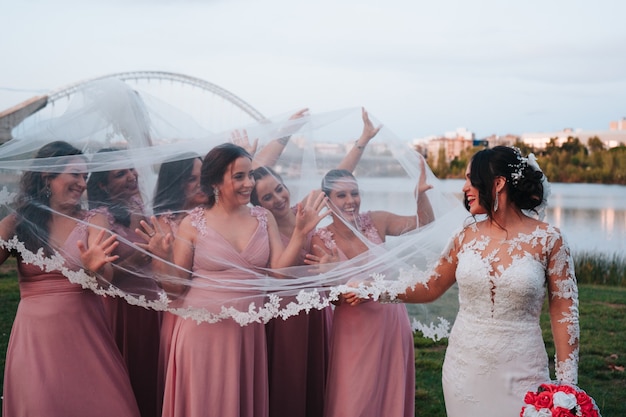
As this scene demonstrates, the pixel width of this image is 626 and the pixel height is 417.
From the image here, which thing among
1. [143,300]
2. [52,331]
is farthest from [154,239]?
[52,331]

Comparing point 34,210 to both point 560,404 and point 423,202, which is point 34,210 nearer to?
point 423,202

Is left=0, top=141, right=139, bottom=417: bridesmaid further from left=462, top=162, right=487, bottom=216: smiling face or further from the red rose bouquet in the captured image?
the red rose bouquet

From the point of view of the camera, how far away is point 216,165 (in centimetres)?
388

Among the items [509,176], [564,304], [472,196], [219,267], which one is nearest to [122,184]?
[219,267]

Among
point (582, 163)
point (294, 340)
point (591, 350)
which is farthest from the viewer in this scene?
point (582, 163)

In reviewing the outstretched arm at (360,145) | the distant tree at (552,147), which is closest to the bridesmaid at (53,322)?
the outstretched arm at (360,145)

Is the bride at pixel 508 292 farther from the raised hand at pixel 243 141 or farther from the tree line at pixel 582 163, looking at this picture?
the tree line at pixel 582 163

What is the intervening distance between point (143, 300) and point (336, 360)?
4.06 feet

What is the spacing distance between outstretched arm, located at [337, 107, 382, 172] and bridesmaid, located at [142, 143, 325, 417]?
1.39 ft

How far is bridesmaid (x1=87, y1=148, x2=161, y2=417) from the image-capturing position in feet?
12.8

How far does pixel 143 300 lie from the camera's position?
3.88 m

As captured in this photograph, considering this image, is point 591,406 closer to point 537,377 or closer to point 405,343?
point 537,377

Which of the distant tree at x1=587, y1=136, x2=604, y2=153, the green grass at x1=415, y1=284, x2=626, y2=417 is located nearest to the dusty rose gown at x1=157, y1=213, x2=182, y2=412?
the green grass at x1=415, y1=284, x2=626, y2=417

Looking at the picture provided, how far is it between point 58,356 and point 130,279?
2.09 feet
